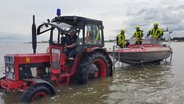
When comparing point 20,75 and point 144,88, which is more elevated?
point 20,75

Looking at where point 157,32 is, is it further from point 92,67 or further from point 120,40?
point 92,67

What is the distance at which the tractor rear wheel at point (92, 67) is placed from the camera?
755cm

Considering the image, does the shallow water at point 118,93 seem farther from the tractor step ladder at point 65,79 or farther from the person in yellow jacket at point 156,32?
the person in yellow jacket at point 156,32

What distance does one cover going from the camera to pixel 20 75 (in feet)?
21.3

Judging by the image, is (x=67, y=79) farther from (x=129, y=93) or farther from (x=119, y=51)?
(x=119, y=51)

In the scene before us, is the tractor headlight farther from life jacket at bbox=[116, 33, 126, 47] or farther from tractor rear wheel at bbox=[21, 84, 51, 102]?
life jacket at bbox=[116, 33, 126, 47]

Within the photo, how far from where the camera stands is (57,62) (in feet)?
23.7

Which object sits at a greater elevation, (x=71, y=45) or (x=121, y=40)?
(x=121, y=40)

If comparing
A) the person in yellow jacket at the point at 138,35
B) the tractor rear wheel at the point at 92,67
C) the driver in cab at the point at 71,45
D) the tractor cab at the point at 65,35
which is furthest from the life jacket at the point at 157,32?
the driver in cab at the point at 71,45

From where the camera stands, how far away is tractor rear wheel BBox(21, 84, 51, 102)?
579 centimetres

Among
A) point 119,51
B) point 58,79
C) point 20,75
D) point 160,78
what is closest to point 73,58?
point 58,79

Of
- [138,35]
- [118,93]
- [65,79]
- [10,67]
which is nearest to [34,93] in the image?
[10,67]

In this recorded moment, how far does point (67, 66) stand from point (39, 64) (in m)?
0.85

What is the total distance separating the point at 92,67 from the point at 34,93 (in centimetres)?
269
